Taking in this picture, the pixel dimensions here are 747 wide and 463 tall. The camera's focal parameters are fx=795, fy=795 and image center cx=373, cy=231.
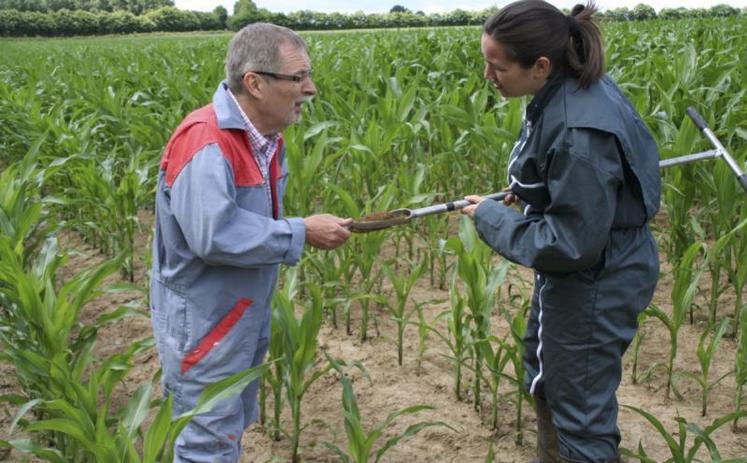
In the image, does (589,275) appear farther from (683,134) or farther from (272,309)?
(683,134)

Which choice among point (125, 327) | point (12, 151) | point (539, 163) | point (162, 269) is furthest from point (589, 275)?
point (12, 151)

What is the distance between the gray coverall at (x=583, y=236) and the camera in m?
1.80

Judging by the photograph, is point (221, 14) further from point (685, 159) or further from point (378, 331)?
point (685, 159)

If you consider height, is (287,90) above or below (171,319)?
above

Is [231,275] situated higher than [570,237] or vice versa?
[570,237]

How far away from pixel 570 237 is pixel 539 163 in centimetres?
20

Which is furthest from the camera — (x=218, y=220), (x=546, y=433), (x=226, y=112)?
(x=546, y=433)

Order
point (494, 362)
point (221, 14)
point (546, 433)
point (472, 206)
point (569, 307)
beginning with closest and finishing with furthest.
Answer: point (569, 307) → point (472, 206) → point (546, 433) → point (494, 362) → point (221, 14)

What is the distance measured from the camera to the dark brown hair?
1.84 meters

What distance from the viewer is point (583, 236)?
1817 millimetres

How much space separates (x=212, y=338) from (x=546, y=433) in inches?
42.0

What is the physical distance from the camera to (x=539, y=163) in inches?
75.0

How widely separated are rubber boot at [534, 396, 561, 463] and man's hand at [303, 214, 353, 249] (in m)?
0.80

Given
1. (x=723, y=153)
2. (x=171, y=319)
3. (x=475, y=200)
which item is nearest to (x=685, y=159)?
(x=723, y=153)
